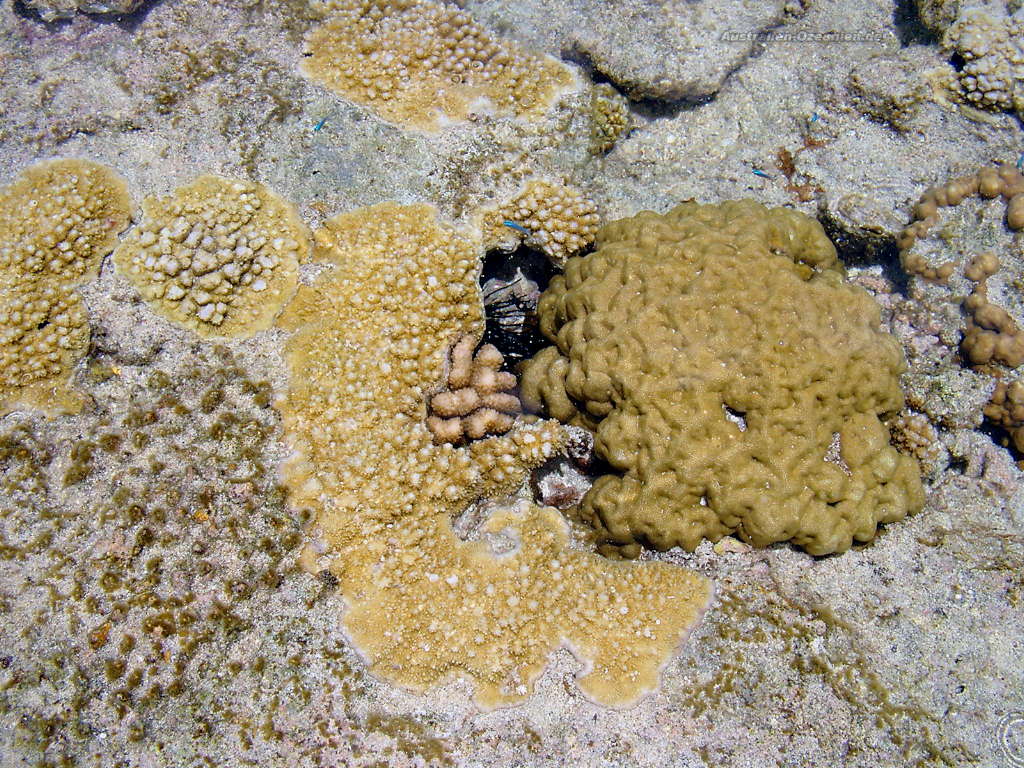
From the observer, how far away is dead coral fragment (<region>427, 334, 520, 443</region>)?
3.88 metres

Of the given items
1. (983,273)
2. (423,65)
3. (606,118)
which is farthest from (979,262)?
(423,65)

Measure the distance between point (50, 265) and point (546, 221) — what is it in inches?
128

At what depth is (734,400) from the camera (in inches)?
143

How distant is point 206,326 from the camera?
3.73m

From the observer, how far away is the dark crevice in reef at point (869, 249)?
4.96 m

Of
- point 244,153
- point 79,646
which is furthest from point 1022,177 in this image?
point 79,646


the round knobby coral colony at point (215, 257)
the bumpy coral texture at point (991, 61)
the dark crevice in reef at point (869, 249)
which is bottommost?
the round knobby coral colony at point (215, 257)

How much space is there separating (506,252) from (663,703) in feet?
10.4

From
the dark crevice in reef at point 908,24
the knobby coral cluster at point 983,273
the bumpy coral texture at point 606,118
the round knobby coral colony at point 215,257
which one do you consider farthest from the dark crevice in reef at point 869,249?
the round knobby coral colony at point 215,257

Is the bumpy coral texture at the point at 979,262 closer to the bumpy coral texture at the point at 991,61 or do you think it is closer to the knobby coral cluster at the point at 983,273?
the knobby coral cluster at the point at 983,273

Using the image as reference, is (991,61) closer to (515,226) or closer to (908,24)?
(908,24)

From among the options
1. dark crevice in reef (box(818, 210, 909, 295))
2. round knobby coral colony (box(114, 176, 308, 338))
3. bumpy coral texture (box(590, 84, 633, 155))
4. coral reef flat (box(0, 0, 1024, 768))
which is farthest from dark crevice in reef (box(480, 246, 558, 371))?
dark crevice in reef (box(818, 210, 909, 295))

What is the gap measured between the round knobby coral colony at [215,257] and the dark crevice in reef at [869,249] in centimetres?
424

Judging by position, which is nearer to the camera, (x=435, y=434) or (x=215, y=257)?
(x=215, y=257)
